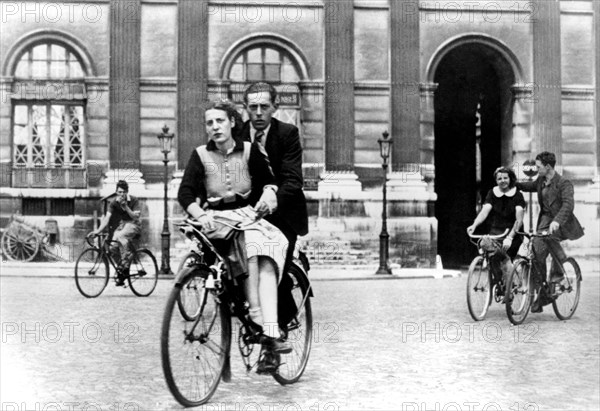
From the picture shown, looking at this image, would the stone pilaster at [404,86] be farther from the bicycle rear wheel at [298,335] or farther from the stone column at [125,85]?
the bicycle rear wheel at [298,335]

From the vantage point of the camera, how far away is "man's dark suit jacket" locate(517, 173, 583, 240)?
10219mm

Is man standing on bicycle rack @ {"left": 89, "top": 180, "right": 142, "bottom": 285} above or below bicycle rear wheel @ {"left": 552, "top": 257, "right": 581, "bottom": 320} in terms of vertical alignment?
above

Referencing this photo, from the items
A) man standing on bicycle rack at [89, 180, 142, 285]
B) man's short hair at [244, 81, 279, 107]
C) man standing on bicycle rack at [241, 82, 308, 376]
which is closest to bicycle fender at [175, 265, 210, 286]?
man standing on bicycle rack at [241, 82, 308, 376]

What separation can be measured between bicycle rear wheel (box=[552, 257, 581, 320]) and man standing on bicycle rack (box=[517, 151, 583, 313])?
0.16 meters

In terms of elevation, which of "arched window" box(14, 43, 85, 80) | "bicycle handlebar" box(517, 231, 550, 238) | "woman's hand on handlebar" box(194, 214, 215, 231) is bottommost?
"bicycle handlebar" box(517, 231, 550, 238)

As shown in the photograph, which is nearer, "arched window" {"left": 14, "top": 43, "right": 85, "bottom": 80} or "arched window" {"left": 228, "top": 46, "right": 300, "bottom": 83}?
"arched window" {"left": 14, "top": 43, "right": 85, "bottom": 80}

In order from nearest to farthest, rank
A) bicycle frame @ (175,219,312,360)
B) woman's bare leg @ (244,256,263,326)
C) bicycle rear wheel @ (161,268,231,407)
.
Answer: bicycle rear wheel @ (161,268,231,407), bicycle frame @ (175,219,312,360), woman's bare leg @ (244,256,263,326)

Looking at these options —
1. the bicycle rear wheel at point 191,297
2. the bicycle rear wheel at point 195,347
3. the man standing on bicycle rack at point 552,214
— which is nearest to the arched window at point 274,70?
the man standing on bicycle rack at point 552,214

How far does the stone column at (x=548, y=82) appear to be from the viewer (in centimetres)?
2458

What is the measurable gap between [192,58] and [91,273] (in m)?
12.9

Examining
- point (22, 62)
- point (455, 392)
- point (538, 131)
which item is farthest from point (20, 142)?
point (455, 392)

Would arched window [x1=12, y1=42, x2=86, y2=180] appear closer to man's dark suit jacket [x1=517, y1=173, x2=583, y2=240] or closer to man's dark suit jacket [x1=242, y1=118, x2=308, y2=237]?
man's dark suit jacket [x1=517, y1=173, x2=583, y2=240]

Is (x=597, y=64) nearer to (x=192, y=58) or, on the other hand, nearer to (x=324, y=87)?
(x=324, y=87)

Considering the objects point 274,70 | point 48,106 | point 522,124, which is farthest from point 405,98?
point 48,106
